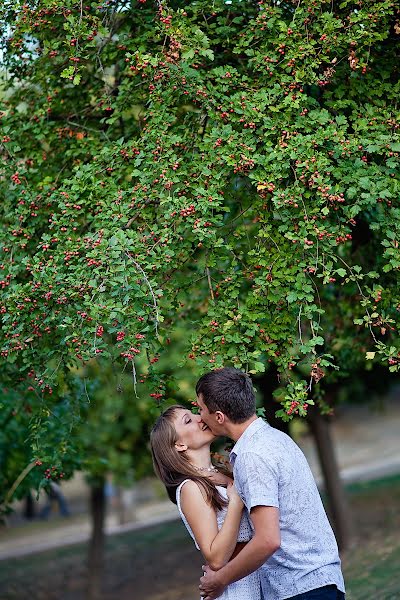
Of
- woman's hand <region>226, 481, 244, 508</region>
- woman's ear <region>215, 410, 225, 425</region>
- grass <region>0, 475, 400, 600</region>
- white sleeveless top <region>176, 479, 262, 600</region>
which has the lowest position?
grass <region>0, 475, 400, 600</region>

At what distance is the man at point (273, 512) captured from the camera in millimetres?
3350

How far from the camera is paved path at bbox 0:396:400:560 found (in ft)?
71.1

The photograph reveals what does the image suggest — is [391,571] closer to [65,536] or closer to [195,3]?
[195,3]

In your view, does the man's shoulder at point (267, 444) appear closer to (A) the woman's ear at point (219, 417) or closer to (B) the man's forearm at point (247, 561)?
(A) the woman's ear at point (219, 417)

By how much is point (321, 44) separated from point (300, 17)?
0.20 m

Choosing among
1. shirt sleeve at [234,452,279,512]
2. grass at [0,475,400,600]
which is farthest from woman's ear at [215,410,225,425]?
grass at [0,475,400,600]

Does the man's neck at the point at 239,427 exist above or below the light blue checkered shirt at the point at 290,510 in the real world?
above

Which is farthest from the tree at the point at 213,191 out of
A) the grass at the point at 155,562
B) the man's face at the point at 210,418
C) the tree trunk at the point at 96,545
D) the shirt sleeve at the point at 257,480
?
the tree trunk at the point at 96,545

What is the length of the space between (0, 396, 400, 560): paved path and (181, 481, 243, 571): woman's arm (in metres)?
14.5

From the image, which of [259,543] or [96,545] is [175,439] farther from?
[96,545]

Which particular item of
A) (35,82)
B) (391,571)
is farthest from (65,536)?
(35,82)

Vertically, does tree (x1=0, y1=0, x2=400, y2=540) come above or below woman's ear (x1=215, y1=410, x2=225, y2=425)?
above

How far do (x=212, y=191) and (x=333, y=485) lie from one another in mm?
9817

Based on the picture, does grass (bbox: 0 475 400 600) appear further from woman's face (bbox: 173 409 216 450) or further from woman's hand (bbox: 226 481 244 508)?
woman's hand (bbox: 226 481 244 508)
